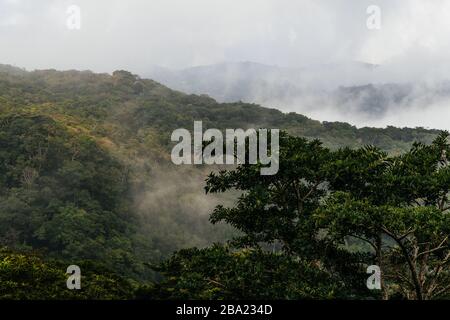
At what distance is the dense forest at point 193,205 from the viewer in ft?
36.9

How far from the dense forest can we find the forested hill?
0.23 m

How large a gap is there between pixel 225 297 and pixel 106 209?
186ft

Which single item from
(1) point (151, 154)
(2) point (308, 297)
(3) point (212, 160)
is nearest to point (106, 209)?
(1) point (151, 154)

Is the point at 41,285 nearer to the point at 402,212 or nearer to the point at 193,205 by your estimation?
the point at 402,212

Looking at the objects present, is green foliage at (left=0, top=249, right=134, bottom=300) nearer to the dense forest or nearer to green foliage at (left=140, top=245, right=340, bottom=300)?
the dense forest

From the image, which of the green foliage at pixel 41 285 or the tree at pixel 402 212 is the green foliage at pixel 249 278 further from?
the green foliage at pixel 41 285

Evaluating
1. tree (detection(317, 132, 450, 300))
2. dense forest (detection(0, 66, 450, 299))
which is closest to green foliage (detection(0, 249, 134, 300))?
dense forest (detection(0, 66, 450, 299))

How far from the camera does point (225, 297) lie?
11.1 metres

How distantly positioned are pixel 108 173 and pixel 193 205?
16377mm

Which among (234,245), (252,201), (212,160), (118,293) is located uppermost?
(212,160)

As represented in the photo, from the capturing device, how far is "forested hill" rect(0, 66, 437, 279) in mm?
53844

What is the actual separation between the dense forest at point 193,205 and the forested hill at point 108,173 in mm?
225

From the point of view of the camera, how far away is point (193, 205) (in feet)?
265
